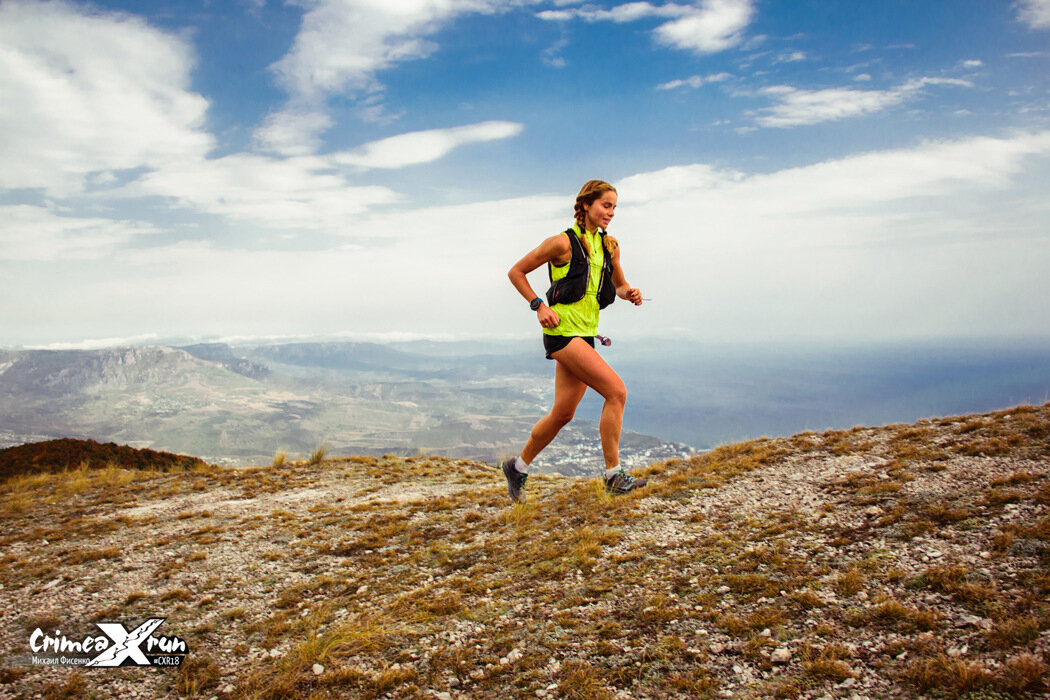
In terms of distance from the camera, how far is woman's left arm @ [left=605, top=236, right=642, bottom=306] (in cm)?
628

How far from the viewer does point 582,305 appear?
601cm

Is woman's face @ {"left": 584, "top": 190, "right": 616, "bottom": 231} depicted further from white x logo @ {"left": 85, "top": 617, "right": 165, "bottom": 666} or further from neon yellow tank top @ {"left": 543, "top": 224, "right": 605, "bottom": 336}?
white x logo @ {"left": 85, "top": 617, "right": 165, "bottom": 666}

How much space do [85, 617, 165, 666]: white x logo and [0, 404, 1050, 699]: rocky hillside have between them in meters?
0.13

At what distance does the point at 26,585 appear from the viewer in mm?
5586

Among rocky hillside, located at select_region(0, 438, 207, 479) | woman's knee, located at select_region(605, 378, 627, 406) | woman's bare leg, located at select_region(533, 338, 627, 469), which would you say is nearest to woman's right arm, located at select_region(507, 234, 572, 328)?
woman's bare leg, located at select_region(533, 338, 627, 469)

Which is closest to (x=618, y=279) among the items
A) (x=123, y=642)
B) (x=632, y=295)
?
(x=632, y=295)

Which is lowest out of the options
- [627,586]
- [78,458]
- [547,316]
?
[78,458]

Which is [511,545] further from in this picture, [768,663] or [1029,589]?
[1029,589]

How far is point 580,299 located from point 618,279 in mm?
942

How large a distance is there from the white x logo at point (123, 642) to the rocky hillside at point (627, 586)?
13 centimetres

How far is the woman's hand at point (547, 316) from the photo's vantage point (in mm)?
5582

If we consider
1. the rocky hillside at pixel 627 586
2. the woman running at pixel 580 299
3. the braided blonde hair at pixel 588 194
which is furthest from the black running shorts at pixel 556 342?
the rocky hillside at pixel 627 586

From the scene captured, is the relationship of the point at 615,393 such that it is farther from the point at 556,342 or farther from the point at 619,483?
the point at 619,483

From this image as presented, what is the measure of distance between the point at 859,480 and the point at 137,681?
277 inches
